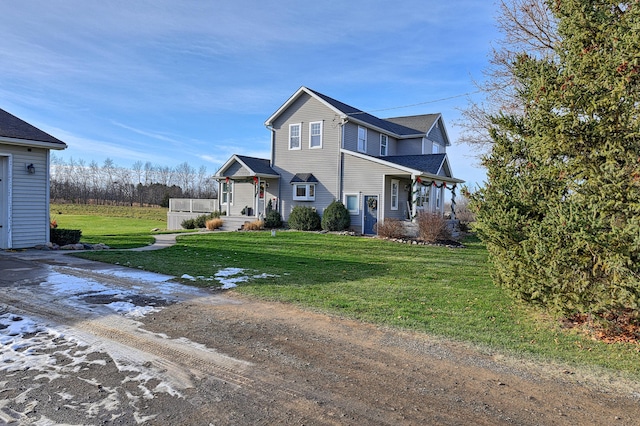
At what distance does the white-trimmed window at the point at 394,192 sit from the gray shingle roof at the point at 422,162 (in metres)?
1.08

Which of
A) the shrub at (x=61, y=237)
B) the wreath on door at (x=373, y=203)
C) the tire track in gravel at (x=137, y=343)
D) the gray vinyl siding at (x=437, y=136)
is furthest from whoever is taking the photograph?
the gray vinyl siding at (x=437, y=136)

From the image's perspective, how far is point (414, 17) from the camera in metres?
15.2

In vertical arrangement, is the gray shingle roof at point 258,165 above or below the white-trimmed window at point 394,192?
above

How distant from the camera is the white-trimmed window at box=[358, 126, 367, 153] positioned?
78.2 feet

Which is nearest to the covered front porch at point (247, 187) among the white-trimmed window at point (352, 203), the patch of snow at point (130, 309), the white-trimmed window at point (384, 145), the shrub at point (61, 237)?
the white-trimmed window at point (352, 203)

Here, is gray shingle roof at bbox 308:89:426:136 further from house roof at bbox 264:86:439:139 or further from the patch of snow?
the patch of snow

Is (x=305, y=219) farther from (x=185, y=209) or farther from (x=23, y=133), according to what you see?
(x=23, y=133)

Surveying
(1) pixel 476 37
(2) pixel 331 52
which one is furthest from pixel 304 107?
(1) pixel 476 37

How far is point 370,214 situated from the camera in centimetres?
2158

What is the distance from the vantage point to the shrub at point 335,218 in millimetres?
21466

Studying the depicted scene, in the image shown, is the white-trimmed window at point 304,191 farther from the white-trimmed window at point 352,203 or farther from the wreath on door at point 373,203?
the wreath on door at point 373,203

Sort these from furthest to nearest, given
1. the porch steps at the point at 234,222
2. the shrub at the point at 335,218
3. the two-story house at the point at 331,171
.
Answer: the porch steps at the point at 234,222 < the two-story house at the point at 331,171 < the shrub at the point at 335,218

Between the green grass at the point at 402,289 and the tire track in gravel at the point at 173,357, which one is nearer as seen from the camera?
the tire track in gravel at the point at 173,357

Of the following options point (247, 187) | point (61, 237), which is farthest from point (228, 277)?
point (247, 187)
